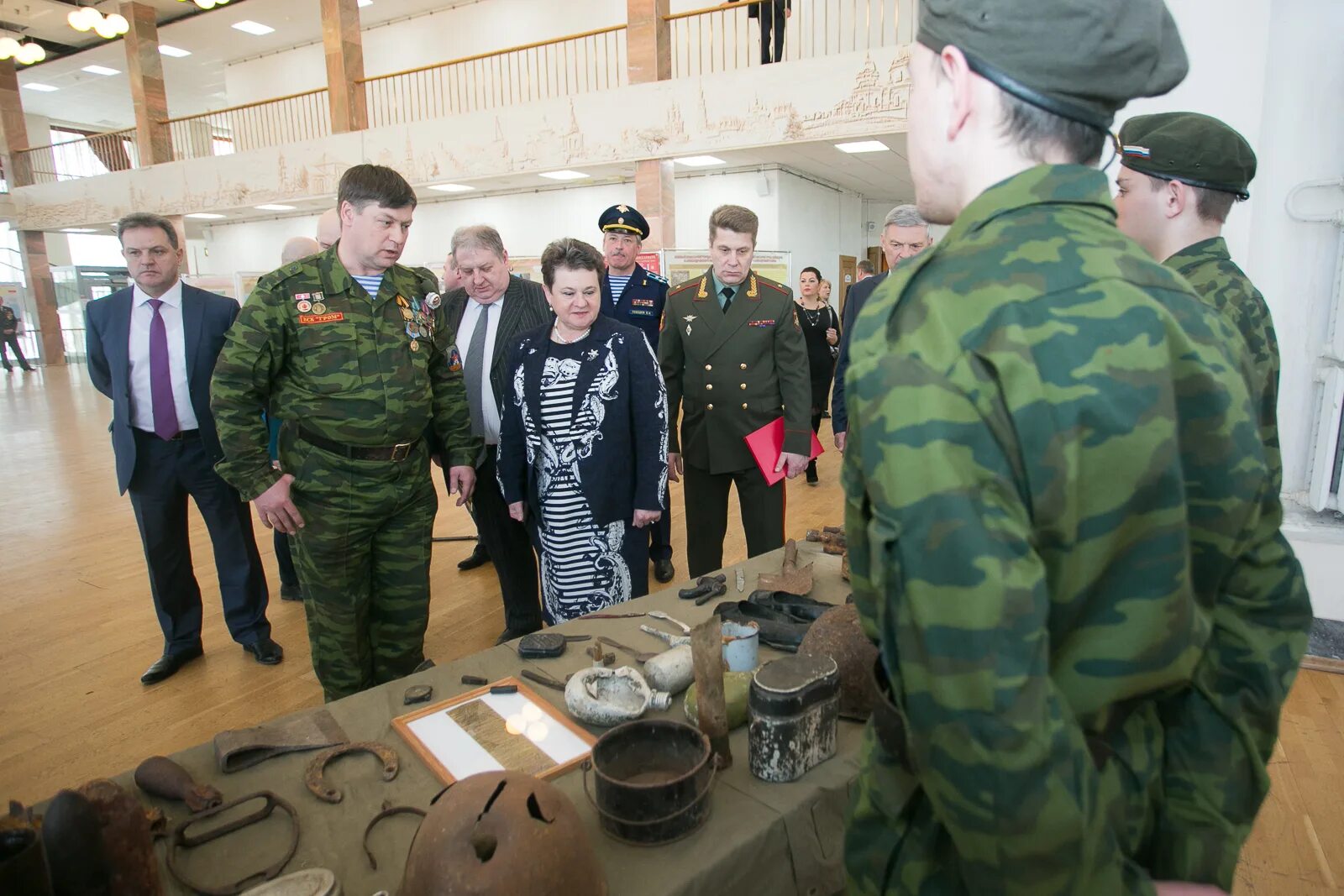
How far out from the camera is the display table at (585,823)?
1142 mm

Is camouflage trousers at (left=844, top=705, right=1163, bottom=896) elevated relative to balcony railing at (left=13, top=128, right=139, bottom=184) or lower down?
lower down

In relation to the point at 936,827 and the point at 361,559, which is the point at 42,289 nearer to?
the point at 361,559

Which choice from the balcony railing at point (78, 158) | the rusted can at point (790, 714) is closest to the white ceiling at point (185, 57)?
the balcony railing at point (78, 158)

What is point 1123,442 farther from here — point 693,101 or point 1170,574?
point 693,101

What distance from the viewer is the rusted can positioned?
1289 millimetres

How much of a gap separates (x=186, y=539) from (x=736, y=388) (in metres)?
2.42

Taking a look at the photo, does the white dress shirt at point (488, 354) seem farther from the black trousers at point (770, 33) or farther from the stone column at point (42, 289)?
the stone column at point (42, 289)

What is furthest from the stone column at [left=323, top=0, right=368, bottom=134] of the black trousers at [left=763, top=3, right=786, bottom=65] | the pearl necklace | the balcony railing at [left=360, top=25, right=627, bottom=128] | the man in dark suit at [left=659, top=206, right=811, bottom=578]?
the pearl necklace

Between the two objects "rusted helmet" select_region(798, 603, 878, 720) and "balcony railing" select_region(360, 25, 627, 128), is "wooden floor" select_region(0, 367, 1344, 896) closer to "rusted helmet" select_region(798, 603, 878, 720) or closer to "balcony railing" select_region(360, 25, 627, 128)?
"rusted helmet" select_region(798, 603, 878, 720)

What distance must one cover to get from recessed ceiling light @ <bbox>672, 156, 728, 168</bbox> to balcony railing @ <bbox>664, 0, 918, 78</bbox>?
108cm

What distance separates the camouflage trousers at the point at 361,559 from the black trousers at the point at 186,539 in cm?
99

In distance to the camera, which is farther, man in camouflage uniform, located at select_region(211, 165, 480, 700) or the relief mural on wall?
the relief mural on wall

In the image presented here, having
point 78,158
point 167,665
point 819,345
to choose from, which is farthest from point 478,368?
point 78,158

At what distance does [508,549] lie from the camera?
131 inches
